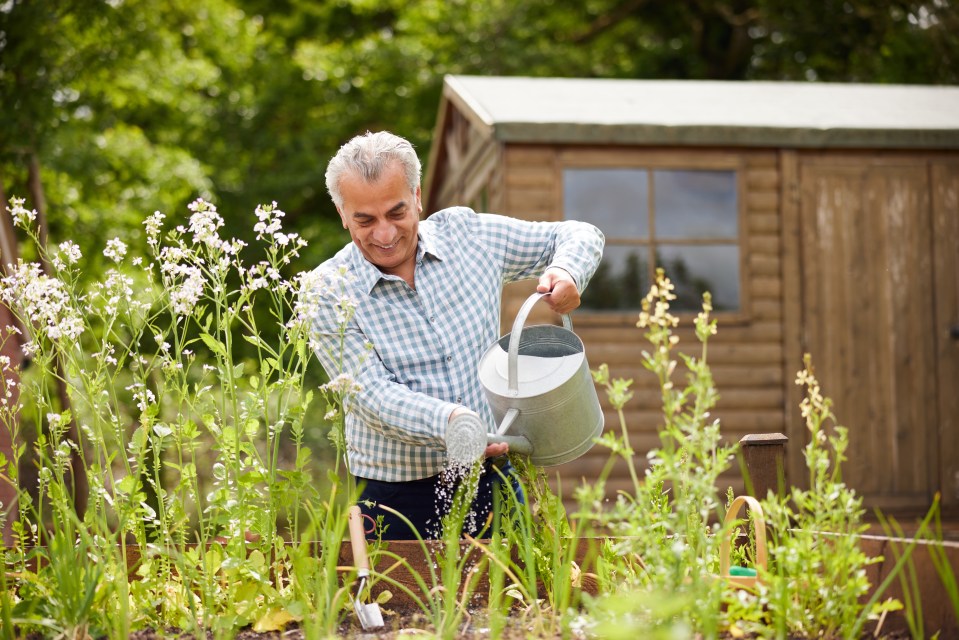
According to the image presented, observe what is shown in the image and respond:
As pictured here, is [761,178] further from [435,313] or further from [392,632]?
[392,632]

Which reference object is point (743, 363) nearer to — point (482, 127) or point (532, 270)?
point (482, 127)

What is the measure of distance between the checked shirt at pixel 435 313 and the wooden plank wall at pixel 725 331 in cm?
404

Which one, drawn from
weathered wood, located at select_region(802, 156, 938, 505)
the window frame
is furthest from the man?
weathered wood, located at select_region(802, 156, 938, 505)

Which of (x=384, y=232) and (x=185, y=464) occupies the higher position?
(x=384, y=232)

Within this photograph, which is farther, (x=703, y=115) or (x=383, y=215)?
(x=703, y=115)

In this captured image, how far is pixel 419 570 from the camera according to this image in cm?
224

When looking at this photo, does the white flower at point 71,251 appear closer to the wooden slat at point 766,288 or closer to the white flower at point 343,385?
the white flower at point 343,385

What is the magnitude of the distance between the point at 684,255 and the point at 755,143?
85cm

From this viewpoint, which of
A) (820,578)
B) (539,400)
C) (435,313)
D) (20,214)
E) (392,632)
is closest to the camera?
(820,578)

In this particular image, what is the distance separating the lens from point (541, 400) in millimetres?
2117

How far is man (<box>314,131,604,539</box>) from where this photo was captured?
2.33 meters

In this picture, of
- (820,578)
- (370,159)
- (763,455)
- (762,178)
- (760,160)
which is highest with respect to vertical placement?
(760,160)

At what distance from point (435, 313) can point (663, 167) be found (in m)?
4.75

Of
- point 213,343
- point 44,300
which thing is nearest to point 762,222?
point 213,343
